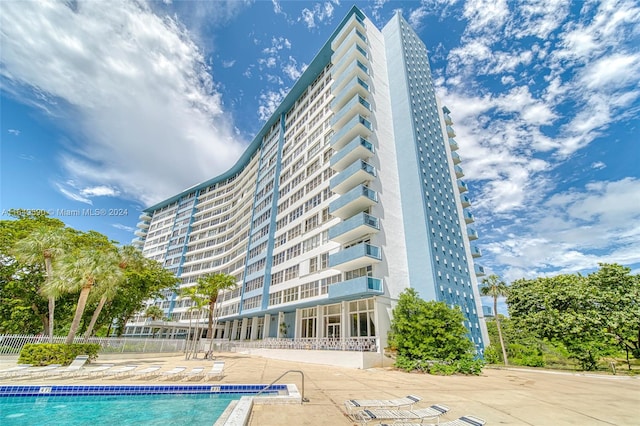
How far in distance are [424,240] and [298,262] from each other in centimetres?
1392

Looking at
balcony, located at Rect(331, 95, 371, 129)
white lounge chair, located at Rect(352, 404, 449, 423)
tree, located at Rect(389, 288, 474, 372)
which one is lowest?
white lounge chair, located at Rect(352, 404, 449, 423)

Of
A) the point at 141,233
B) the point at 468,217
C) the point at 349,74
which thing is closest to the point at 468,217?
the point at 468,217

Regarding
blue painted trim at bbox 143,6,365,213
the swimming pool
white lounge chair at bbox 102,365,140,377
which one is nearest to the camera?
the swimming pool

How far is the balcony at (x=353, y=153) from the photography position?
1106 inches

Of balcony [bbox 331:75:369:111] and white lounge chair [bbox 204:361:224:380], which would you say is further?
balcony [bbox 331:75:369:111]

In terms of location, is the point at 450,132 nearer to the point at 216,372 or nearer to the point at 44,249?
the point at 216,372

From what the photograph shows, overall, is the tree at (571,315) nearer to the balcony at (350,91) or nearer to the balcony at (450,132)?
the balcony at (450,132)

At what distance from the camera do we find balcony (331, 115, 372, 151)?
95.3ft

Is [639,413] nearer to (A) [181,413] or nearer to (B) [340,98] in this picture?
(A) [181,413]

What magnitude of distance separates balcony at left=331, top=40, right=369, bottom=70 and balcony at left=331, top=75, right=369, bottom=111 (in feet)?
10.0

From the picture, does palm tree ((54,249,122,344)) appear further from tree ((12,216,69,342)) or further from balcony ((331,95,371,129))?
balcony ((331,95,371,129))

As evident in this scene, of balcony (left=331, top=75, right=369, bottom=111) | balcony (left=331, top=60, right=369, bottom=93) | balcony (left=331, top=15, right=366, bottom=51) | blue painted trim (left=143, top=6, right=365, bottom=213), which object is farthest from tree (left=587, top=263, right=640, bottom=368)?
blue painted trim (left=143, top=6, right=365, bottom=213)

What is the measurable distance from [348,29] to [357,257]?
29.3 metres

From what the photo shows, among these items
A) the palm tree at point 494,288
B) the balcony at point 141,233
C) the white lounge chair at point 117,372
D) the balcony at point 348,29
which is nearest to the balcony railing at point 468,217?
the palm tree at point 494,288
